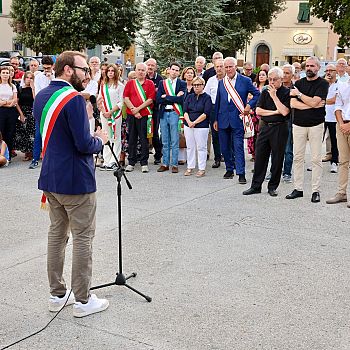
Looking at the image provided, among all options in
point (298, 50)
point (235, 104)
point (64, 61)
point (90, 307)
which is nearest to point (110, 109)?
point (235, 104)

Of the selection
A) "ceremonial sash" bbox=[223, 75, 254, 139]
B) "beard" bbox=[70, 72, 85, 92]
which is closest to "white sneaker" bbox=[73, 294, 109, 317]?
"beard" bbox=[70, 72, 85, 92]

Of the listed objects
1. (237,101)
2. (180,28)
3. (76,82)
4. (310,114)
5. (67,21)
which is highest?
(67,21)

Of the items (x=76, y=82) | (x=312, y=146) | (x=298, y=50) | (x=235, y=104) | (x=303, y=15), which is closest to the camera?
(x=76, y=82)

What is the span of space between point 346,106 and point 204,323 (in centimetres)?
444

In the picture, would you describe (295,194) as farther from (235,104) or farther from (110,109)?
(110,109)

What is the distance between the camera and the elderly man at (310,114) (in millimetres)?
7871

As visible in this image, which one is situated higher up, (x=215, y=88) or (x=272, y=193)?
(x=215, y=88)

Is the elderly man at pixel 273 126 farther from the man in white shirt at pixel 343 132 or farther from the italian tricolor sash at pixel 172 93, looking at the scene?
the italian tricolor sash at pixel 172 93

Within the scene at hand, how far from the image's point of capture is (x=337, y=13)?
3114 cm

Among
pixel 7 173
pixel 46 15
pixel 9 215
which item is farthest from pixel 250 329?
pixel 46 15

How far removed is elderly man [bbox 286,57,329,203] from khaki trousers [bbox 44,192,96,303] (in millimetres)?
4488

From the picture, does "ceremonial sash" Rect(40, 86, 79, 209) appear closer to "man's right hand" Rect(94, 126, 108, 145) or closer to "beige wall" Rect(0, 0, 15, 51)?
"man's right hand" Rect(94, 126, 108, 145)

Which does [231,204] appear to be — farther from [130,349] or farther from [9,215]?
[130,349]

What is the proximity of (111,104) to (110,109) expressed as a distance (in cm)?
9
